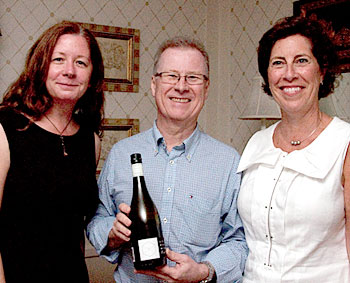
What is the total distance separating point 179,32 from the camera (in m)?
3.54

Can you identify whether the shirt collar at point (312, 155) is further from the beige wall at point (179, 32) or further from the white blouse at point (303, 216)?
the beige wall at point (179, 32)

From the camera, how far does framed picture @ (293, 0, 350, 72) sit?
258 centimetres

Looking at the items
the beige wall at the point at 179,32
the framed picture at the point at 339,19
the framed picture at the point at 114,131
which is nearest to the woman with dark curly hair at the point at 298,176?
the framed picture at the point at 339,19

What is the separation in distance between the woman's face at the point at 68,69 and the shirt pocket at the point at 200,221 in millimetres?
503

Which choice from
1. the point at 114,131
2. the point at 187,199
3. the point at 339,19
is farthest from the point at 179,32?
the point at 187,199

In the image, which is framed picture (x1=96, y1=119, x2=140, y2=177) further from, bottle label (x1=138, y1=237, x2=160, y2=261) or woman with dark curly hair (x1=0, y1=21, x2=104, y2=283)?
bottle label (x1=138, y1=237, x2=160, y2=261)

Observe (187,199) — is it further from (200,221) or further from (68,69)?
(68,69)

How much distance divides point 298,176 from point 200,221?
33 centimetres

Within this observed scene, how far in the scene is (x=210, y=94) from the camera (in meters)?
3.63

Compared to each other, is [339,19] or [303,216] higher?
[339,19]

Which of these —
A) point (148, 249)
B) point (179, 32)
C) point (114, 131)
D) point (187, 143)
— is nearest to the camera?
point (148, 249)

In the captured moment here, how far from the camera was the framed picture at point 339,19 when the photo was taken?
2.58 meters

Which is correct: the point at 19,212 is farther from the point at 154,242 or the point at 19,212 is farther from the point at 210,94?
the point at 210,94

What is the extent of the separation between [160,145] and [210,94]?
7.25ft
